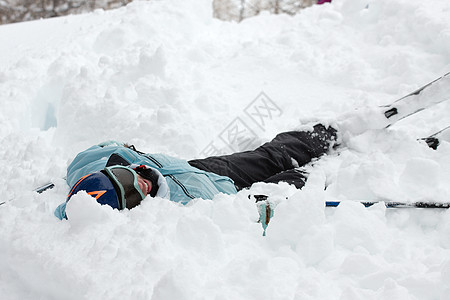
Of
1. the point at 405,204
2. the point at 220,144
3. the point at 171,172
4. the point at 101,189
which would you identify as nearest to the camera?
the point at 101,189

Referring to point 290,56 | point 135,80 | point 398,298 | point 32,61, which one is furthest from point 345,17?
point 398,298

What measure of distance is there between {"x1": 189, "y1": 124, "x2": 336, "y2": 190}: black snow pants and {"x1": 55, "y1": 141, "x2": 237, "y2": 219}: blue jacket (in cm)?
16

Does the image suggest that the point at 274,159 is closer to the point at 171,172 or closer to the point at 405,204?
the point at 171,172

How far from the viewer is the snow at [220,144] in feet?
3.35

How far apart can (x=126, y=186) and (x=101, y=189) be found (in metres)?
0.09

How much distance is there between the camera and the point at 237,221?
122cm

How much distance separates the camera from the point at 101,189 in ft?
4.30

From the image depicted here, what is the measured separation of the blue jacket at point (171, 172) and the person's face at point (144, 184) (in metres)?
0.20

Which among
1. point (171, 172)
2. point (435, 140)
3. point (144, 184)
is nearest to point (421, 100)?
point (435, 140)

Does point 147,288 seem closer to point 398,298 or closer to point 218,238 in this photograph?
point 218,238

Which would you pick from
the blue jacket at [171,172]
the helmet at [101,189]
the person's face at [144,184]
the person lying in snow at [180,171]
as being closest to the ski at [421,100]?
the person lying in snow at [180,171]

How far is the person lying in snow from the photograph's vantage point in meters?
1.35

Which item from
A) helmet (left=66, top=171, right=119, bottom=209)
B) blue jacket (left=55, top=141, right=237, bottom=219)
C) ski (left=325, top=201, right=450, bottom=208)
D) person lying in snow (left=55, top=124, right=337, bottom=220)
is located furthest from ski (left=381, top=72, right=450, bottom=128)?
helmet (left=66, top=171, right=119, bottom=209)

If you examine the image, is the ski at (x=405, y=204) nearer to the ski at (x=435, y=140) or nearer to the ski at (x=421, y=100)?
the ski at (x=435, y=140)
